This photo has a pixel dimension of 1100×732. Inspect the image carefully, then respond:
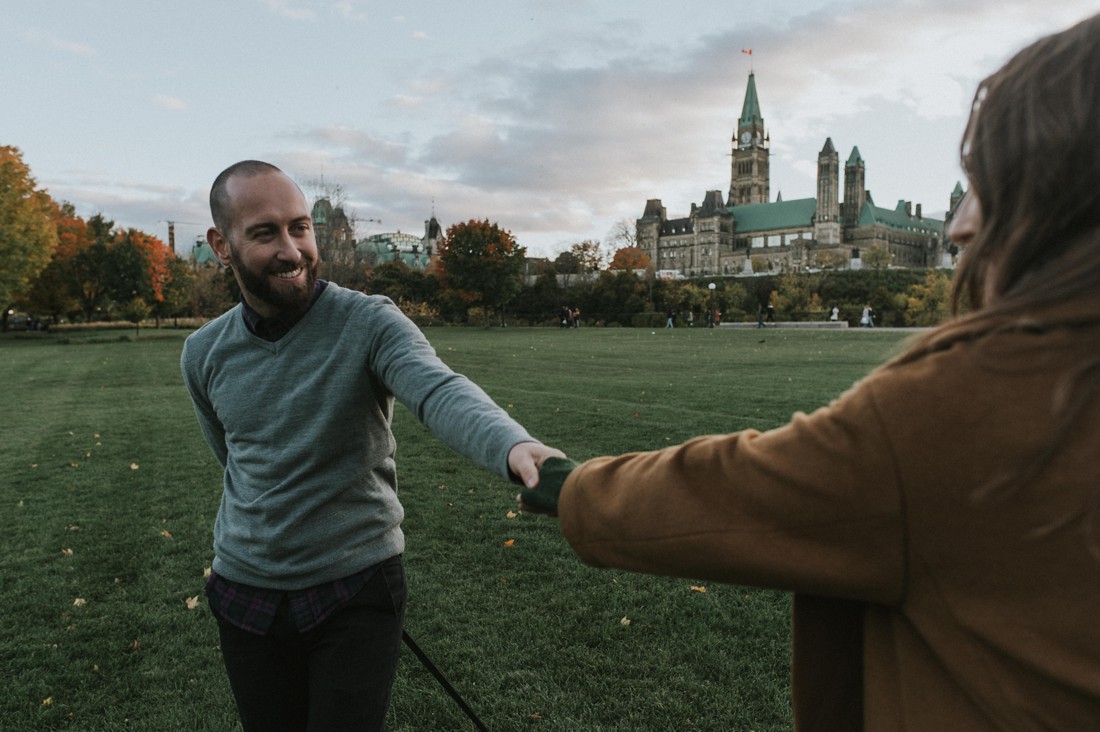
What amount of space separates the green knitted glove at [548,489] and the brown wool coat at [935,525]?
0.27m

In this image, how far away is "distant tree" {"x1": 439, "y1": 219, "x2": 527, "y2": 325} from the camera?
54.2 metres

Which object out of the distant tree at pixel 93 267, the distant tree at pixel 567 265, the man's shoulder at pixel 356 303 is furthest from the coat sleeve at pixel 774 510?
the distant tree at pixel 567 265

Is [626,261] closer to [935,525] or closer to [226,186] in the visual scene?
[226,186]

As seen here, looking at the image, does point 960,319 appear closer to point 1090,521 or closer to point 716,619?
point 1090,521

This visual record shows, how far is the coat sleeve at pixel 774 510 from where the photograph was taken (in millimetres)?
1073

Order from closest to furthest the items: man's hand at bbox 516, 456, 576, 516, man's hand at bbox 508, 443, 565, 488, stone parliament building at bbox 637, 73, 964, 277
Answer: man's hand at bbox 516, 456, 576, 516 < man's hand at bbox 508, 443, 565, 488 < stone parliament building at bbox 637, 73, 964, 277

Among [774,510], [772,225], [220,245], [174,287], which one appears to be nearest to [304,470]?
[220,245]

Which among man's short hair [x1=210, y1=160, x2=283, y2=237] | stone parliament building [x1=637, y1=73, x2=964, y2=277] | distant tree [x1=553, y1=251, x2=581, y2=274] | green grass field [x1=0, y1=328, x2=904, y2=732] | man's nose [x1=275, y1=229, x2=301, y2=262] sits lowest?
green grass field [x1=0, y1=328, x2=904, y2=732]

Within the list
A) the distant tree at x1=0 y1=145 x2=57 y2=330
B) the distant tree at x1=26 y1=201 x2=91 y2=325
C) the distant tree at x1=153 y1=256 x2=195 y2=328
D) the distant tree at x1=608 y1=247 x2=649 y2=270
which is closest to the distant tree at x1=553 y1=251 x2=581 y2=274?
the distant tree at x1=608 y1=247 x2=649 y2=270

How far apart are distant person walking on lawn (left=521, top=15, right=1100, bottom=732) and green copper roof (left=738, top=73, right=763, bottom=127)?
156811mm

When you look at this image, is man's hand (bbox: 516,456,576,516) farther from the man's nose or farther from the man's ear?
the man's ear

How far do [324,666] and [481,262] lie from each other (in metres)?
52.8

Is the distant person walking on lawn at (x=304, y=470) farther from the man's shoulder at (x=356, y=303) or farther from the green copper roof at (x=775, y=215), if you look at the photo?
the green copper roof at (x=775, y=215)

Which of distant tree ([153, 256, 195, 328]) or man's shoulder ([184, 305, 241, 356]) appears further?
distant tree ([153, 256, 195, 328])
